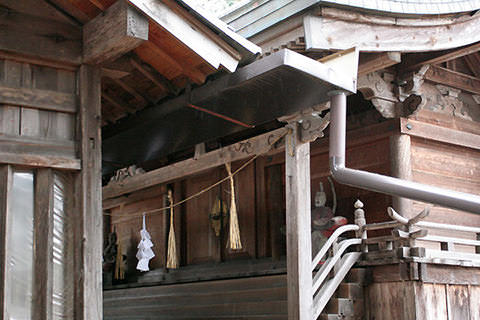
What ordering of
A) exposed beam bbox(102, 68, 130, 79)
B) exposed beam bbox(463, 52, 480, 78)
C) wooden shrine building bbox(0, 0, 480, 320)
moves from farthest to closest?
exposed beam bbox(463, 52, 480, 78), exposed beam bbox(102, 68, 130, 79), wooden shrine building bbox(0, 0, 480, 320)

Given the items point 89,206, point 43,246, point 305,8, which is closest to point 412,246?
point 305,8

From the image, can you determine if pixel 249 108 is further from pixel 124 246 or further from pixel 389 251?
pixel 124 246

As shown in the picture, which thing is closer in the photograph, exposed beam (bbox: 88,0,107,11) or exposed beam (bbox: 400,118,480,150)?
exposed beam (bbox: 88,0,107,11)

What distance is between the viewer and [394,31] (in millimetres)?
8680

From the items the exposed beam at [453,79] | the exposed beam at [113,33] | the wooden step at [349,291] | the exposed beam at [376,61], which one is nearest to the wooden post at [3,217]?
the exposed beam at [113,33]

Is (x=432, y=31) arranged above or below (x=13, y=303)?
above

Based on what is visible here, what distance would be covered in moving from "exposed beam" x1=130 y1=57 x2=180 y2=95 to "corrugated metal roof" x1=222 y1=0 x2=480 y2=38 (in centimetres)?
253

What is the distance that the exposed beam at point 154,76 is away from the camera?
5719mm

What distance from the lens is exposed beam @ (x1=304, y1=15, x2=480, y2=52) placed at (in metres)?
7.93

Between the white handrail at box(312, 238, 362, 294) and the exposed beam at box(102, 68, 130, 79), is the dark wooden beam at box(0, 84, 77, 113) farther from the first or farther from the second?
the white handrail at box(312, 238, 362, 294)

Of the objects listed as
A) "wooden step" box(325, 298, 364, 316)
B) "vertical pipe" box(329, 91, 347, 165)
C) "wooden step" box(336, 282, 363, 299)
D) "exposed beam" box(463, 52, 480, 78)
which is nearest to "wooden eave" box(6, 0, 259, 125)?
"vertical pipe" box(329, 91, 347, 165)

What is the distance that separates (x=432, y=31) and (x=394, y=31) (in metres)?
0.75

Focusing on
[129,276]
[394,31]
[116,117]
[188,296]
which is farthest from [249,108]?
[129,276]

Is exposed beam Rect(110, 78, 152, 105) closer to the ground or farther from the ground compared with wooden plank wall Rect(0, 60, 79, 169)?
farther from the ground
